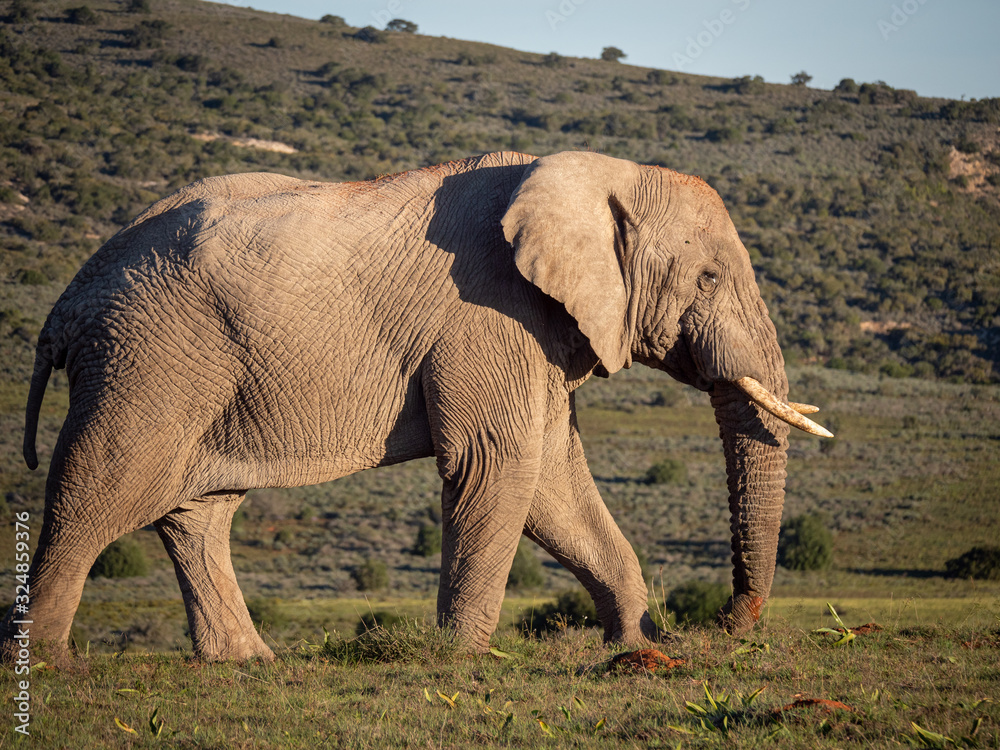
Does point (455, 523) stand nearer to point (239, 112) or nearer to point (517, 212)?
point (517, 212)

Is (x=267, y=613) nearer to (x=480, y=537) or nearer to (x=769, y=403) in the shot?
(x=480, y=537)

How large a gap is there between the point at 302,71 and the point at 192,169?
25.4m

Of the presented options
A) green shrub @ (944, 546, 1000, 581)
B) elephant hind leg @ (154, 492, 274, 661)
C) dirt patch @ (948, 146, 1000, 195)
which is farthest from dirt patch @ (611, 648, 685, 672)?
dirt patch @ (948, 146, 1000, 195)

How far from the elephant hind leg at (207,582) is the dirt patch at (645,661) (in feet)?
8.96

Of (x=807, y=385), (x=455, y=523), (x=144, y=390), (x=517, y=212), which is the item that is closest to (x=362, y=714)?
(x=455, y=523)

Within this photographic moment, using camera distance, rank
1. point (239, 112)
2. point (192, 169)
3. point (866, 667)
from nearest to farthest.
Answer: point (866, 667) < point (192, 169) < point (239, 112)

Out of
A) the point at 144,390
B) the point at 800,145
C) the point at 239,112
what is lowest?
the point at 144,390

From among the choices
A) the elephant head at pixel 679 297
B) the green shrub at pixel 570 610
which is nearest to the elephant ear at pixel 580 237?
the elephant head at pixel 679 297

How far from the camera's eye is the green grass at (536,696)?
4.62 meters

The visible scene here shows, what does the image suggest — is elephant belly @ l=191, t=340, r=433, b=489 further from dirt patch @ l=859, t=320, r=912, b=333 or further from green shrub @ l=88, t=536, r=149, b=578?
dirt patch @ l=859, t=320, r=912, b=333

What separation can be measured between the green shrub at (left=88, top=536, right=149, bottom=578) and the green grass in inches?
659

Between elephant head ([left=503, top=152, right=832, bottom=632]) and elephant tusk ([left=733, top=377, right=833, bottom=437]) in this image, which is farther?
elephant tusk ([left=733, top=377, right=833, bottom=437])

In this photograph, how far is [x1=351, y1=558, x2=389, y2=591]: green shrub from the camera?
22781 millimetres

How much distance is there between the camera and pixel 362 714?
5.24 meters
